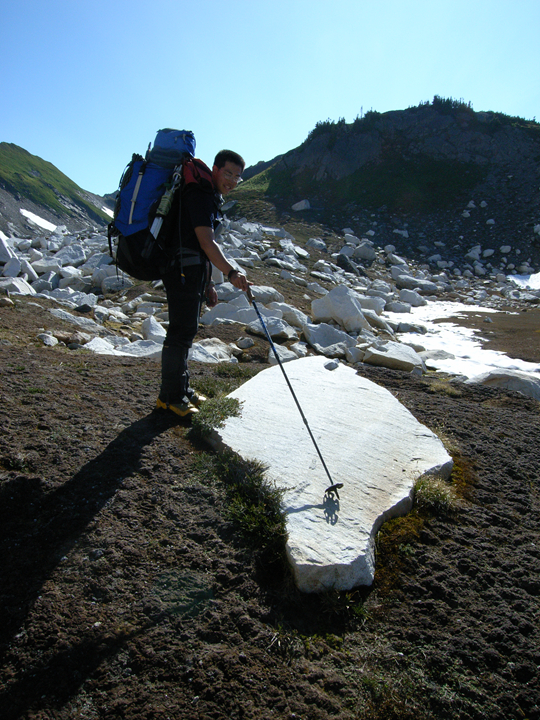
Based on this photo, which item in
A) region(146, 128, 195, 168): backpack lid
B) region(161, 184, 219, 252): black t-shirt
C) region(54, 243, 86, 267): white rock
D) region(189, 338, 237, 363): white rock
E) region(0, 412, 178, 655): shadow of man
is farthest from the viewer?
region(54, 243, 86, 267): white rock

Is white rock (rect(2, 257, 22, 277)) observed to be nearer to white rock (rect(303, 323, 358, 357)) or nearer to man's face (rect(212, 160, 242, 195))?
white rock (rect(303, 323, 358, 357))

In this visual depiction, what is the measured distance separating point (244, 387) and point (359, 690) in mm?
2757

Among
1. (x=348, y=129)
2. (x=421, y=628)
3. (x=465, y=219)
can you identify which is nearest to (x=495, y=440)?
(x=421, y=628)

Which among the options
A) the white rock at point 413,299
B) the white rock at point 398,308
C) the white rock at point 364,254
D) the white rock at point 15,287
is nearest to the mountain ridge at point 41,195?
the white rock at point 364,254

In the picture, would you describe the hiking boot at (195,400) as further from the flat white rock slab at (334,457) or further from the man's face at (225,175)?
the man's face at (225,175)

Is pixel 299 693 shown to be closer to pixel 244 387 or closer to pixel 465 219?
pixel 244 387

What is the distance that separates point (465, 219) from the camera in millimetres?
28047

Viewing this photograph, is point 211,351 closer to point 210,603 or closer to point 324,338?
point 324,338

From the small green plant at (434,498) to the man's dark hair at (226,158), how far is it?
264 cm

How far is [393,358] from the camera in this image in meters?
6.27

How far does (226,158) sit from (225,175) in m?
0.12

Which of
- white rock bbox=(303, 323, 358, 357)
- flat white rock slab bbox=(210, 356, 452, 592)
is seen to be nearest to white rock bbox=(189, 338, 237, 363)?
flat white rock slab bbox=(210, 356, 452, 592)

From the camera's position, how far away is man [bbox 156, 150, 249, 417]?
10.0 ft

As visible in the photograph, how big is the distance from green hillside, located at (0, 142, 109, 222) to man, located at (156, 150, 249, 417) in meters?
73.2
